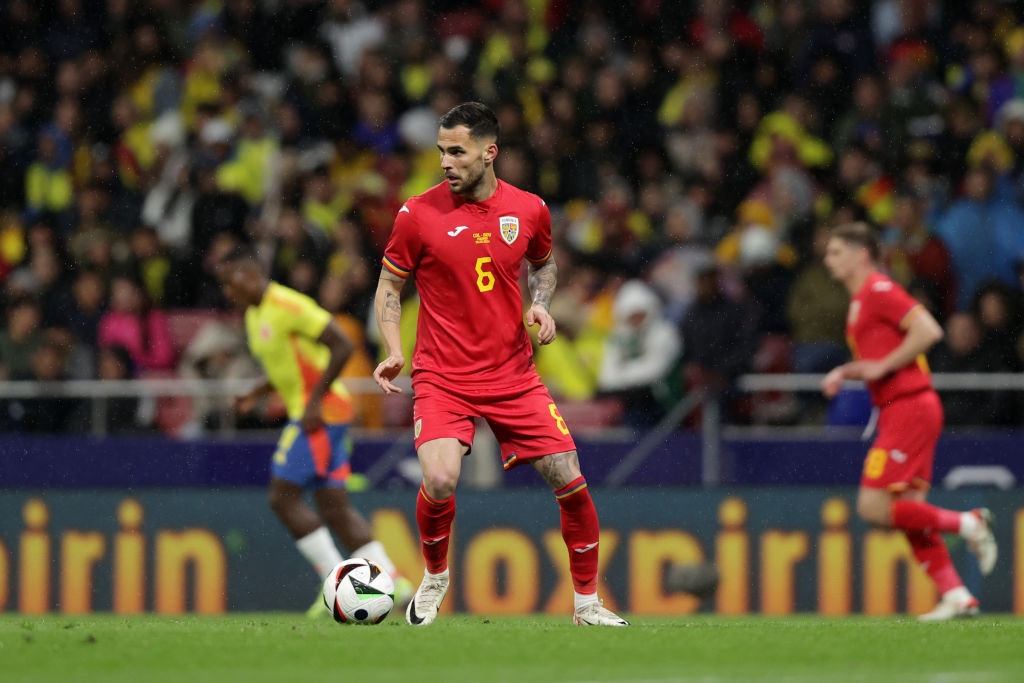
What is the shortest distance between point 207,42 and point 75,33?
1700 mm

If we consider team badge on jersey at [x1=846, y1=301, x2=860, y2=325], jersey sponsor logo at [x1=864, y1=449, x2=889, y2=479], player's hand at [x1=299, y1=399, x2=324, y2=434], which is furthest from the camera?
player's hand at [x1=299, y1=399, x2=324, y2=434]

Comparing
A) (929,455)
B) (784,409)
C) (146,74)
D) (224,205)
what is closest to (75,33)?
(146,74)

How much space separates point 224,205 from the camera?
46.7 feet

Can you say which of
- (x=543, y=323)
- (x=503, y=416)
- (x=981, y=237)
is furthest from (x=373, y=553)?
(x=981, y=237)

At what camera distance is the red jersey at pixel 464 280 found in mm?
7426

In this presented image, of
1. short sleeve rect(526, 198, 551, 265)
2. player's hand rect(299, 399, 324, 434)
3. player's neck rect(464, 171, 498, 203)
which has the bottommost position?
player's hand rect(299, 399, 324, 434)

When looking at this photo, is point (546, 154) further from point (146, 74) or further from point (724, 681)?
point (724, 681)

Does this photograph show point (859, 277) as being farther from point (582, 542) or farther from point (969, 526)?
point (582, 542)

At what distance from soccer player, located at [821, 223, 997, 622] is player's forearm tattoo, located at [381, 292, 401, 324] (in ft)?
8.76

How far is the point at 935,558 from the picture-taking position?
919 centimetres

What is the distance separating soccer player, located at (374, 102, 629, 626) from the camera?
7.39m

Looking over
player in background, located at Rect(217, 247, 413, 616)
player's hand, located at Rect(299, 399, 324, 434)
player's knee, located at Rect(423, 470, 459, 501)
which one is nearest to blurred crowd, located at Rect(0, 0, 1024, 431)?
player in background, located at Rect(217, 247, 413, 616)

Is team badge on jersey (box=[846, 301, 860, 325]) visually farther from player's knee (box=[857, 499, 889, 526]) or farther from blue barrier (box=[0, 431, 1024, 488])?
blue barrier (box=[0, 431, 1024, 488])

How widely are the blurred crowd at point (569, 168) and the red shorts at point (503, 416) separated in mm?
4218
